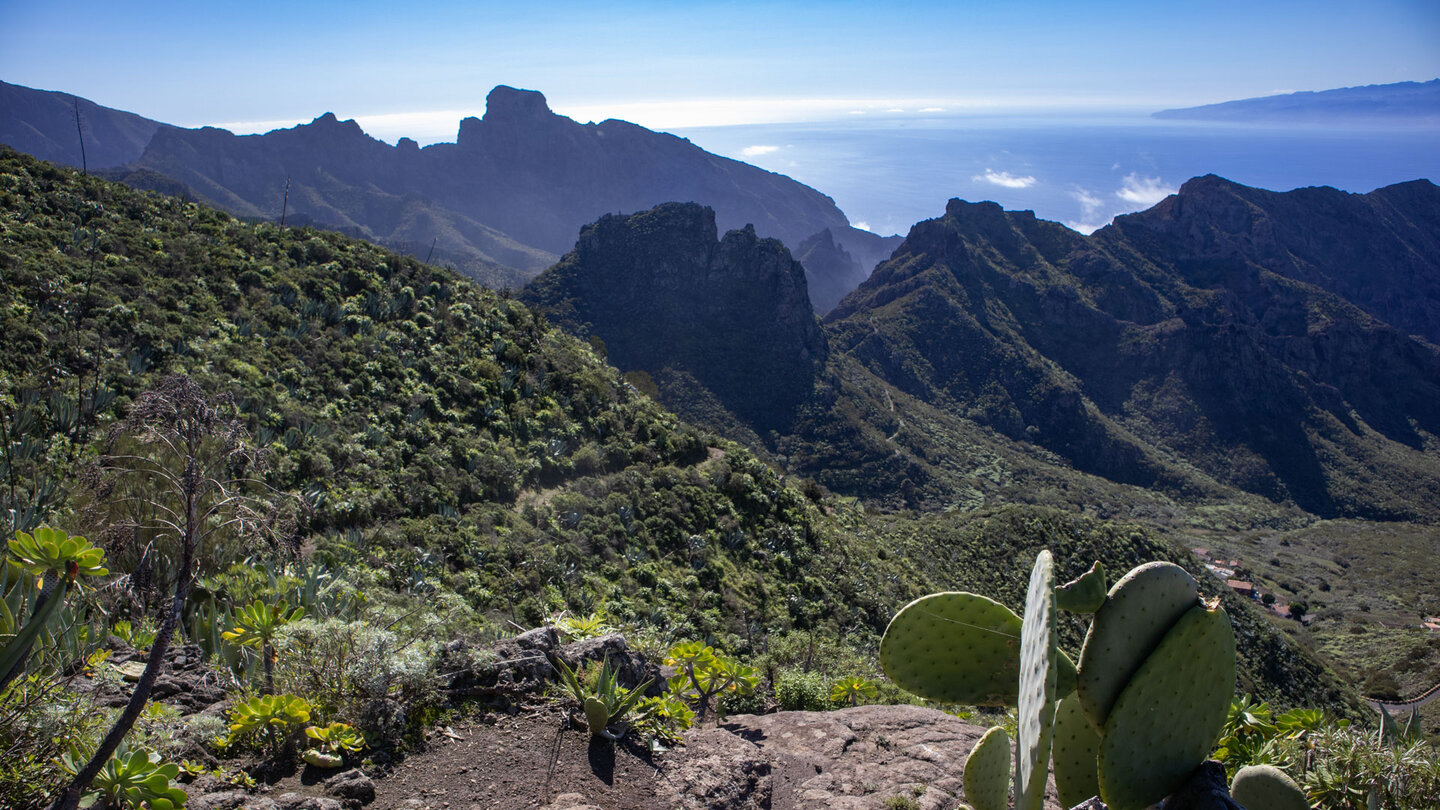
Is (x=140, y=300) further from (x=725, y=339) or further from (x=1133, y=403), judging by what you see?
(x=1133, y=403)

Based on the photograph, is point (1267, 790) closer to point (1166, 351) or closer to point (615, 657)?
point (615, 657)

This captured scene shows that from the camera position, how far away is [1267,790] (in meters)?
2.78

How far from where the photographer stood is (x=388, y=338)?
1917 cm

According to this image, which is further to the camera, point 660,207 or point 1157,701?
point 660,207

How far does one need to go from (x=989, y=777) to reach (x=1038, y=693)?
94 cm

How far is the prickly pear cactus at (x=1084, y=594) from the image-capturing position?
2.75m

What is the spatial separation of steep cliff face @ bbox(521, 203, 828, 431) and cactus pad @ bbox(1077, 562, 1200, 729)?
2156 inches

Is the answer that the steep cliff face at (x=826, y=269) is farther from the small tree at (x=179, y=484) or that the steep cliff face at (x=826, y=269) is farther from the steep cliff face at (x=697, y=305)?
the small tree at (x=179, y=484)

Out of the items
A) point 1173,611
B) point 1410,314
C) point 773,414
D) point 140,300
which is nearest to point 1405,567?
point 773,414

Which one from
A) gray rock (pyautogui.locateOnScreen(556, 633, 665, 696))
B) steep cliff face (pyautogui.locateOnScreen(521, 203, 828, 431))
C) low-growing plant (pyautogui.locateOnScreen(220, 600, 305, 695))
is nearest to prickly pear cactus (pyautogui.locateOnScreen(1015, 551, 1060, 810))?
gray rock (pyautogui.locateOnScreen(556, 633, 665, 696))

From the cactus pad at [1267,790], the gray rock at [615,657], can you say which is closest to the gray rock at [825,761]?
the gray rock at [615,657]

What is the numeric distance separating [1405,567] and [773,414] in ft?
156

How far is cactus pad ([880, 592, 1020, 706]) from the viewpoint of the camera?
3627mm

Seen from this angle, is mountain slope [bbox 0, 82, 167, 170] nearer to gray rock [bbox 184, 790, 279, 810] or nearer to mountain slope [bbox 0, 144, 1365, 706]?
mountain slope [bbox 0, 144, 1365, 706]
